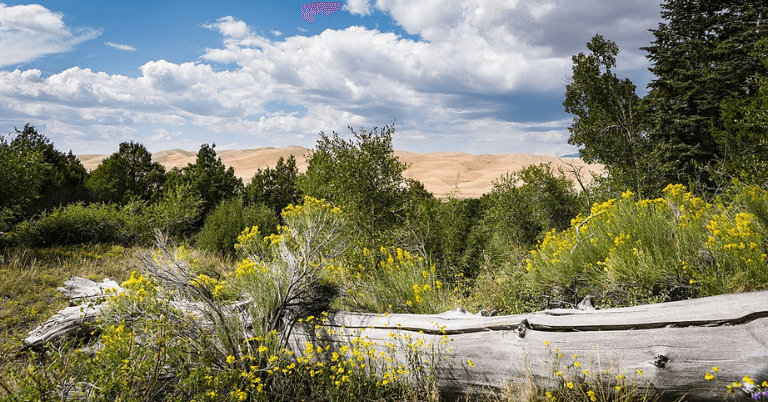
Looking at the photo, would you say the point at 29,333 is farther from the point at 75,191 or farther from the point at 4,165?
the point at 75,191

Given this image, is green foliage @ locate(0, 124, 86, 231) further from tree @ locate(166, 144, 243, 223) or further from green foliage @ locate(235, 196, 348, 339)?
green foliage @ locate(235, 196, 348, 339)

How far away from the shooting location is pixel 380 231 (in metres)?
8.91

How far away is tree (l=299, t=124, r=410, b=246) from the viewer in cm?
876

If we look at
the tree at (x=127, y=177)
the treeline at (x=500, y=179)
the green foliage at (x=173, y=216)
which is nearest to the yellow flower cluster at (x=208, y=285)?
the treeline at (x=500, y=179)

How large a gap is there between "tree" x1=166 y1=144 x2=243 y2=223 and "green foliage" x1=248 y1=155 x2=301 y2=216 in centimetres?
103

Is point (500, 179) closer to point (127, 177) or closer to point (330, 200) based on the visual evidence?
point (330, 200)

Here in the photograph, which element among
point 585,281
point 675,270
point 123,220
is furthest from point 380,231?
point 123,220

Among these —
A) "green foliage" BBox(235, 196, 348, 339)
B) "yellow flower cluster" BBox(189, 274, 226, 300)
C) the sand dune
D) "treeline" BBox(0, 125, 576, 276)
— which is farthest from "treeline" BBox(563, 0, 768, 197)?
the sand dune

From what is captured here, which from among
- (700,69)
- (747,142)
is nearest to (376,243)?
(747,142)

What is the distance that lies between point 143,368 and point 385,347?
2.19 metres

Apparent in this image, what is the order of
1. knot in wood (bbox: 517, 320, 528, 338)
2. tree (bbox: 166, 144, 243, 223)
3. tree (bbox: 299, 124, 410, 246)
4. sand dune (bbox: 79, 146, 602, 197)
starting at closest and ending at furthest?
knot in wood (bbox: 517, 320, 528, 338), tree (bbox: 299, 124, 410, 246), tree (bbox: 166, 144, 243, 223), sand dune (bbox: 79, 146, 602, 197)

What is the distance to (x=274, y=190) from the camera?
2028 cm

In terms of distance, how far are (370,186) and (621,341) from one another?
6.15m

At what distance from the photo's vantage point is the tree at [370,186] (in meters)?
8.76
